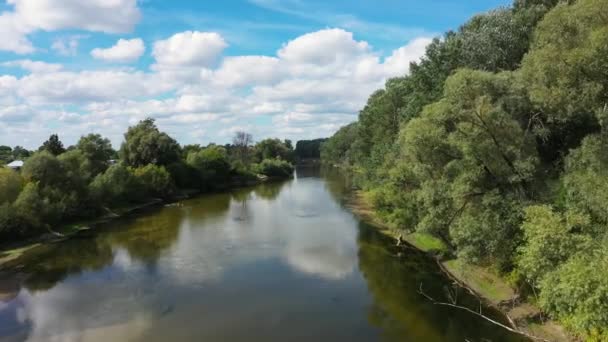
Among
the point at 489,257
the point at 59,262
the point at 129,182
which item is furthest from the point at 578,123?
the point at 129,182

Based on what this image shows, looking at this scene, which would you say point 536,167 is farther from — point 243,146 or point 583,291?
point 243,146

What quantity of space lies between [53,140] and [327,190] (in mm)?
41638

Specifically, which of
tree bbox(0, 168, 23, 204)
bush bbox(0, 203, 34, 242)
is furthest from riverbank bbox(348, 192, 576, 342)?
tree bbox(0, 168, 23, 204)

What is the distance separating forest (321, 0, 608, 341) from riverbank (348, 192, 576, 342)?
500 millimetres

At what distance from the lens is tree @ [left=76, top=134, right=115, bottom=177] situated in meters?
57.2

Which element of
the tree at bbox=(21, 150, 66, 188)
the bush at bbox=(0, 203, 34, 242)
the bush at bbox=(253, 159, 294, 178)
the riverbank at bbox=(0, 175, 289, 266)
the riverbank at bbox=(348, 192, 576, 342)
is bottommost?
the riverbank at bbox=(348, 192, 576, 342)

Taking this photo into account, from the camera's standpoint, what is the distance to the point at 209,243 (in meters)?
35.2

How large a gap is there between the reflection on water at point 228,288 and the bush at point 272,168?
195ft

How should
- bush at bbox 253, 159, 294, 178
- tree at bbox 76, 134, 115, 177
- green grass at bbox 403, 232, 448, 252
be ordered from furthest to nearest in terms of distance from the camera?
bush at bbox 253, 159, 294, 178, tree at bbox 76, 134, 115, 177, green grass at bbox 403, 232, 448, 252

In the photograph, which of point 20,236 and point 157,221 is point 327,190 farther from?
point 20,236

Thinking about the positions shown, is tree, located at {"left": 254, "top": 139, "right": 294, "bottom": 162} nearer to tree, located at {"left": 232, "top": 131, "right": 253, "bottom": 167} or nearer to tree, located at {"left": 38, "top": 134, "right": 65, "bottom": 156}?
tree, located at {"left": 232, "top": 131, "right": 253, "bottom": 167}

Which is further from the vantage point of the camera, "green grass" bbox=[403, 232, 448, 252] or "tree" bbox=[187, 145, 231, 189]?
"tree" bbox=[187, 145, 231, 189]

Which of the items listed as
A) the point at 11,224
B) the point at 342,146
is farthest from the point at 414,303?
the point at 342,146

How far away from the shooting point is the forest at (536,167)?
15.1m
